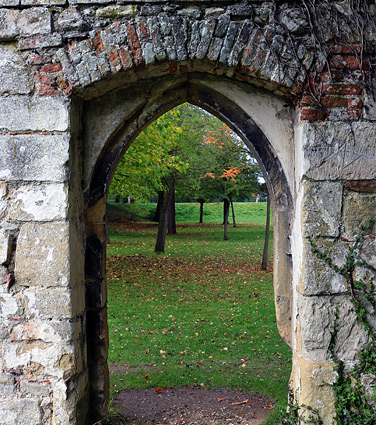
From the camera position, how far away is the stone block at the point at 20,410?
2.88 m

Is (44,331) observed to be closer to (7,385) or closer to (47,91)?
(7,385)

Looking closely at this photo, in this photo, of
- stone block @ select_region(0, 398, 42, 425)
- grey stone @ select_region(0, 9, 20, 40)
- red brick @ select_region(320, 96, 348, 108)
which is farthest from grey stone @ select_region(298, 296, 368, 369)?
grey stone @ select_region(0, 9, 20, 40)

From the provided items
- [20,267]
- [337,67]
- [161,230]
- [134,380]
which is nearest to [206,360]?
[134,380]

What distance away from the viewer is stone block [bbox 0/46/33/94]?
2855 millimetres

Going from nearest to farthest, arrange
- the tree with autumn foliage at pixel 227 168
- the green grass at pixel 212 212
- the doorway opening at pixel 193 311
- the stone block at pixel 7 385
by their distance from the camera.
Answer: the stone block at pixel 7 385
the doorway opening at pixel 193 311
the tree with autumn foliage at pixel 227 168
the green grass at pixel 212 212

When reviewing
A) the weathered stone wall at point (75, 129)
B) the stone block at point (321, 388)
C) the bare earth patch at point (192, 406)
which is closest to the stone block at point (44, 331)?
the weathered stone wall at point (75, 129)

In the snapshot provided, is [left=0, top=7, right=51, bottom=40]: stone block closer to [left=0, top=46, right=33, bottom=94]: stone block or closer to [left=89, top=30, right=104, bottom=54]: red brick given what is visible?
[left=0, top=46, right=33, bottom=94]: stone block

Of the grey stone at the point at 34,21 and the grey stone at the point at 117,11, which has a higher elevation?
the grey stone at the point at 117,11

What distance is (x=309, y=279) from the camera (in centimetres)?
284

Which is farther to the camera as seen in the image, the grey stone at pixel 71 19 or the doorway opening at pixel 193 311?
the doorway opening at pixel 193 311

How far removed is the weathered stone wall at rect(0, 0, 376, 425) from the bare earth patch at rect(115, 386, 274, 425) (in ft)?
3.35

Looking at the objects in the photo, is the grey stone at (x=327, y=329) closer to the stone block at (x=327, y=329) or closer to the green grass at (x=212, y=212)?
the stone block at (x=327, y=329)

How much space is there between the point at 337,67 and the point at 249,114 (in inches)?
27.9

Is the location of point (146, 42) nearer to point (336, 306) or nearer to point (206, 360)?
point (336, 306)
